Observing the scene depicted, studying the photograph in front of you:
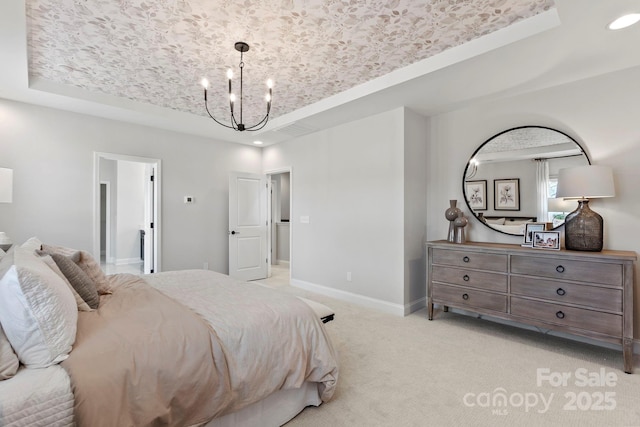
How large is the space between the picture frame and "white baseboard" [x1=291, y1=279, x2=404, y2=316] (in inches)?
63.4

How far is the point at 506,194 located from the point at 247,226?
13.2 ft

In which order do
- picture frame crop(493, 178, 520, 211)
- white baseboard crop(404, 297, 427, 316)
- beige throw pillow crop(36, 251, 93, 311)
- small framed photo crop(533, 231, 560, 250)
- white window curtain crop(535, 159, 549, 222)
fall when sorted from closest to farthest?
1. beige throw pillow crop(36, 251, 93, 311)
2. small framed photo crop(533, 231, 560, 250)
3. white window curtain crop(535, 159, 549, 222)
4. picture frame crop(493, 178, 520, 211)
5. white baseboard crop(404, 297, 427, 316)

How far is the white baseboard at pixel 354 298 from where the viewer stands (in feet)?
12.3

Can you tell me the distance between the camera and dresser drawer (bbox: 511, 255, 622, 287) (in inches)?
94.3

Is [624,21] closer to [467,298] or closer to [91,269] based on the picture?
[467,298]

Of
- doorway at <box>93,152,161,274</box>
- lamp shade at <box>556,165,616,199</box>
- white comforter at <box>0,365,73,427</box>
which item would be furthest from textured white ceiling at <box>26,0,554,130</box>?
doorway at <box>93,152,161,274</box>

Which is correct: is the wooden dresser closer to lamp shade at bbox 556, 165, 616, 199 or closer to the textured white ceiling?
lamp shade at bbox 556, 165, 616, 199

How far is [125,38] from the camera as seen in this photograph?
254cm

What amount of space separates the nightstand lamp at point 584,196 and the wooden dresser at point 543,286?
188mm

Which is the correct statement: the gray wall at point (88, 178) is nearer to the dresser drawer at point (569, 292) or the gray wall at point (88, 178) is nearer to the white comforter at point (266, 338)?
the white comforter at point (266, 338)

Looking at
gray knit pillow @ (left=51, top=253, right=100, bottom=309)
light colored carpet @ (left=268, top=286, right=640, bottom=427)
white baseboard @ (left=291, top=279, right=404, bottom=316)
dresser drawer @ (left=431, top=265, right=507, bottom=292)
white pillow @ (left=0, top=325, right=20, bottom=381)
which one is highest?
gray knit pillow @ (left=51, top=253, right=100, bottom=309)

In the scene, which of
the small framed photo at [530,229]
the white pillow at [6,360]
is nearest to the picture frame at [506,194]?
the small framed photo at [530,229]

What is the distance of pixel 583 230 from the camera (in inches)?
A: 107

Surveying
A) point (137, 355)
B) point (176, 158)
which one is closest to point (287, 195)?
point (176, 158)
